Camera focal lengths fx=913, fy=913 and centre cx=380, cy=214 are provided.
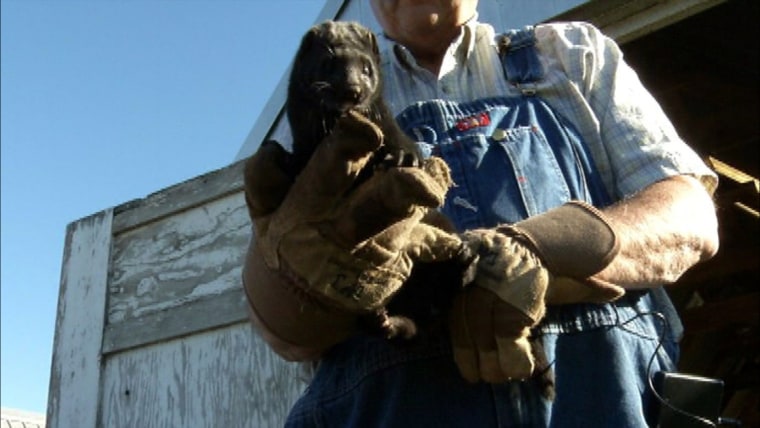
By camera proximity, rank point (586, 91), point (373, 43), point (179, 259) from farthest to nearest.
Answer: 1. point (179, 259)
2. point (586, 91)
3. point (373, 43)

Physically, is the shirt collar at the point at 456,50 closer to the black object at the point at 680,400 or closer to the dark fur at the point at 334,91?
the dark fur at the point at 334,91

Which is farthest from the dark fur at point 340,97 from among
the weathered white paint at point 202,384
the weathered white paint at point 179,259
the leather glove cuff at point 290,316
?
the weathered white paint at point 179,259

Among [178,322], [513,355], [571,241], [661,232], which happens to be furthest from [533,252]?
[178,322]

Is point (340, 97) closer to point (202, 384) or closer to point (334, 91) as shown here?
point (334, 91)

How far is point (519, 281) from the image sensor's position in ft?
4.86

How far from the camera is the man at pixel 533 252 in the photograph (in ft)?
5.09

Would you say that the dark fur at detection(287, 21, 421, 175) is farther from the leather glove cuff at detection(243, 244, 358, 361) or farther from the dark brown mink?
the leather glove cuff at detection(243, 244, 358, 361)

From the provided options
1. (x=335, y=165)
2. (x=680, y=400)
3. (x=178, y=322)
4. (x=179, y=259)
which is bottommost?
(x=680, y=400)

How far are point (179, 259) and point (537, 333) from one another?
2.36m

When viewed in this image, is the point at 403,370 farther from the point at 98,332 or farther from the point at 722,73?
the point at 722,73

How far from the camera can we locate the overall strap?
2024 mm

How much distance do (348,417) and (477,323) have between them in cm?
39

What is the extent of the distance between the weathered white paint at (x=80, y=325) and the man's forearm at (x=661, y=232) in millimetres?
2801

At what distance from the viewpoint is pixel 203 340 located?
11.7 ft
